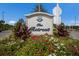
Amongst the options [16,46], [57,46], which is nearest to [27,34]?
[16,46]

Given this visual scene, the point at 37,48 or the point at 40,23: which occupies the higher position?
the point at 40,23

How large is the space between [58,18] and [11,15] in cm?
116

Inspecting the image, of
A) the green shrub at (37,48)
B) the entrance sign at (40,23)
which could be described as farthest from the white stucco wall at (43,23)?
the green shrub at (37,48)

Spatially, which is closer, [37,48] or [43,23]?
[37,48]

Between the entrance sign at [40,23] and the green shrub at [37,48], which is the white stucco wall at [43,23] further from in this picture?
the green shrub at [37,48]

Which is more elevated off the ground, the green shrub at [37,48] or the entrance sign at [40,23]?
the entrance sign at [40,23]

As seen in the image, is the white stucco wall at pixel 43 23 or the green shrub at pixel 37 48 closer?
the green shrub at pixel 37 48

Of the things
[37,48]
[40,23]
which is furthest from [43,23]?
[37,48]

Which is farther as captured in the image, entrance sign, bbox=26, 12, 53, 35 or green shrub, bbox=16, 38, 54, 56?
entrance sign, bbox=26, 12, 53, 35

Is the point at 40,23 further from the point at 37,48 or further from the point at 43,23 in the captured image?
the point at 37,48

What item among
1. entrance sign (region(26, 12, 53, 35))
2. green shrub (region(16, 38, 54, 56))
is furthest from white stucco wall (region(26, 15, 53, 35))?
green shrub (region(16, 38, 54, 56))

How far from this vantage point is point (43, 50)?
5.83m

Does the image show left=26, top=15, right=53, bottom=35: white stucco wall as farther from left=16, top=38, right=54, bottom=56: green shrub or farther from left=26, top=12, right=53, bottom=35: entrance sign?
left=16, top=38, right=54, bottom=56: green shrub

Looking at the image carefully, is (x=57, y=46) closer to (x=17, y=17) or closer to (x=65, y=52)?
(x=65, y=52)
